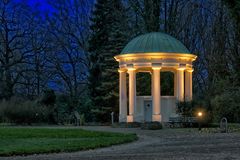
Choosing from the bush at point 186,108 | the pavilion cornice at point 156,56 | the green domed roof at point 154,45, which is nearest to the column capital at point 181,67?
the pavilion cornice at point 156,56

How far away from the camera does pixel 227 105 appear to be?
36.0 metres

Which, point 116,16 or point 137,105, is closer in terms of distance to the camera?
point 137,105

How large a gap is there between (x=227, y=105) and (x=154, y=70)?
6317 millimetres

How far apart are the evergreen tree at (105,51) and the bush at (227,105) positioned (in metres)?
13.1

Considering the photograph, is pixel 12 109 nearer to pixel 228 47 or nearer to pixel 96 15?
pixel 96 15

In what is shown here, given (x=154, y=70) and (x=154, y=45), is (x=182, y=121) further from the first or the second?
(x=154, y=45)

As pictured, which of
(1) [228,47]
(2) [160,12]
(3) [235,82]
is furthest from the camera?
(2) [160,12]

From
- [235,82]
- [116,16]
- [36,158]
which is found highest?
[116,16]

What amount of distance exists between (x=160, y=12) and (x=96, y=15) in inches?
270

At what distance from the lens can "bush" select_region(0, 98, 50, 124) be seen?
43469 mm

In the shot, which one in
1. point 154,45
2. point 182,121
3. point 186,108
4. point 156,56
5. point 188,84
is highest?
point 154,45

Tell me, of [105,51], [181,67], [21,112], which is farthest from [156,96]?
[105,51]

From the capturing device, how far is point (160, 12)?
56344mm

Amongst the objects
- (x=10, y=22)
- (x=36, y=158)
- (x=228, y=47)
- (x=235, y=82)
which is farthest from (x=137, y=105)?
(x=36, y=158)
